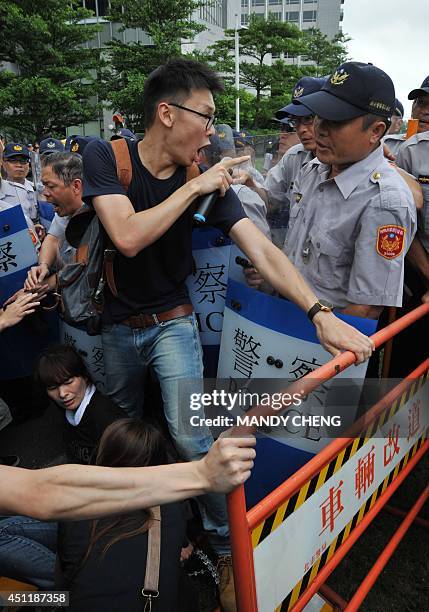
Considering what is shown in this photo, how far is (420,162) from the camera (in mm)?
2422

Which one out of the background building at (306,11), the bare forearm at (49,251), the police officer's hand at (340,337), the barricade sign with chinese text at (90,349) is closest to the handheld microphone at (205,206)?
the police officer's hand at (340,337)

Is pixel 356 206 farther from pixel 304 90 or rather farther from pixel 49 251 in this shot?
pixel 49 251

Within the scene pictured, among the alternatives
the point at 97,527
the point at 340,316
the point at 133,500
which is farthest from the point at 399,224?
the point at 97,527

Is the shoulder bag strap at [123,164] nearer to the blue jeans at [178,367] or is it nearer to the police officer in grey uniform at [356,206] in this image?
the blue jeans at [178,367]

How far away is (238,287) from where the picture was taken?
1899mm

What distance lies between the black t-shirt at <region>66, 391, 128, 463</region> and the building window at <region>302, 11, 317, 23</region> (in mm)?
73895

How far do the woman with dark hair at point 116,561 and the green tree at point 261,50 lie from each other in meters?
29.2

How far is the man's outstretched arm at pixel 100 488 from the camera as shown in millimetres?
924

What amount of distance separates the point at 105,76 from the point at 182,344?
24.3 meters

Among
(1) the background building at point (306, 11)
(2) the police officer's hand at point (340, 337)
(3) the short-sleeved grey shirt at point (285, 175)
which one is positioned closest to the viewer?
(2) the police officer's hand at point (340, 337)

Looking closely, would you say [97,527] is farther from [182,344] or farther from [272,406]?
[182,344]

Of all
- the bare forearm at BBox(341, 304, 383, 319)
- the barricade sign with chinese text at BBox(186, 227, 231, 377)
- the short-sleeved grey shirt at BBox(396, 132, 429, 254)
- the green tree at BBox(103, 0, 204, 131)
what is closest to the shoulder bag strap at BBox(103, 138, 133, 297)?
the barricade sign with chinese text at BBox(186, 227, 231, 377)

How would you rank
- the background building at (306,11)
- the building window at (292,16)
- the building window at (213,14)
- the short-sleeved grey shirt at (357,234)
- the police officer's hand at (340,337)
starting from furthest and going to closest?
the building window at (292,16) < the background building at (306,11) < the building window at (213,14) < the short-sleeved grey shirt at (357,234) < the police officer's hand at (340,337)

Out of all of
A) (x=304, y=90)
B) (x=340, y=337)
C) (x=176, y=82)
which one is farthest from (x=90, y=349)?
(x=304, y=90)
